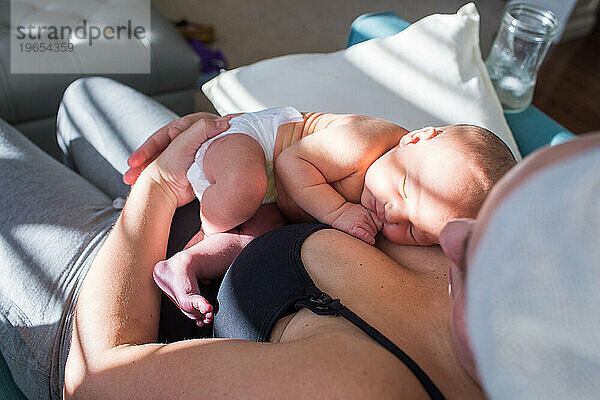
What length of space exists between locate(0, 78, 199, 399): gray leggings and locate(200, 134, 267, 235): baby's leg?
0.11m

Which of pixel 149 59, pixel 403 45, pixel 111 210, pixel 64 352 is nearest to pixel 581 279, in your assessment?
pixel 64 352

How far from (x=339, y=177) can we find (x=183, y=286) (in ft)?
1.11

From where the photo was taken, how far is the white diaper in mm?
998

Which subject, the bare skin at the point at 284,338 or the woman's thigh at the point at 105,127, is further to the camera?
the woman's thigh at the point at 105,127

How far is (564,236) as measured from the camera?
323 millimetres

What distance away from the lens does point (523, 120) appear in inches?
60.0

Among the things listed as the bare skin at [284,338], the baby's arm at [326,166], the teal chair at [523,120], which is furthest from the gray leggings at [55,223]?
the teal chair at [523,120]

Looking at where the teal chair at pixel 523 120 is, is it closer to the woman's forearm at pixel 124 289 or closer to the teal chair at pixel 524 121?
the teal chair at pixel 524 121

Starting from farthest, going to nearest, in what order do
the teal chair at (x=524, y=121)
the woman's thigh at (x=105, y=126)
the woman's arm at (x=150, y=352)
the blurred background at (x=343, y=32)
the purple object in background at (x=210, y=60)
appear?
1. the blurred background at (x=343, y=32)
2. the purple object in background at (x=210, y=60)
3. the teal chair at (x=524, y=121)
4. the woman's thigh at (x=105, y=126)
5. the woman's arm at (x=150, y=352)

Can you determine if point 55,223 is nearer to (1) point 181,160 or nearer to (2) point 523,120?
(1) point 181,160

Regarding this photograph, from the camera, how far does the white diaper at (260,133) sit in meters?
1.00

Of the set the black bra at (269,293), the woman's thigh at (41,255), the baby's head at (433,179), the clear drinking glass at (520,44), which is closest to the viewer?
the black bra at (269,293)

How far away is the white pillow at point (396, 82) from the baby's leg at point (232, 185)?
454 mm

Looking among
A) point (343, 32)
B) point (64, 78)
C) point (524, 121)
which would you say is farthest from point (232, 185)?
point (343, 32)
